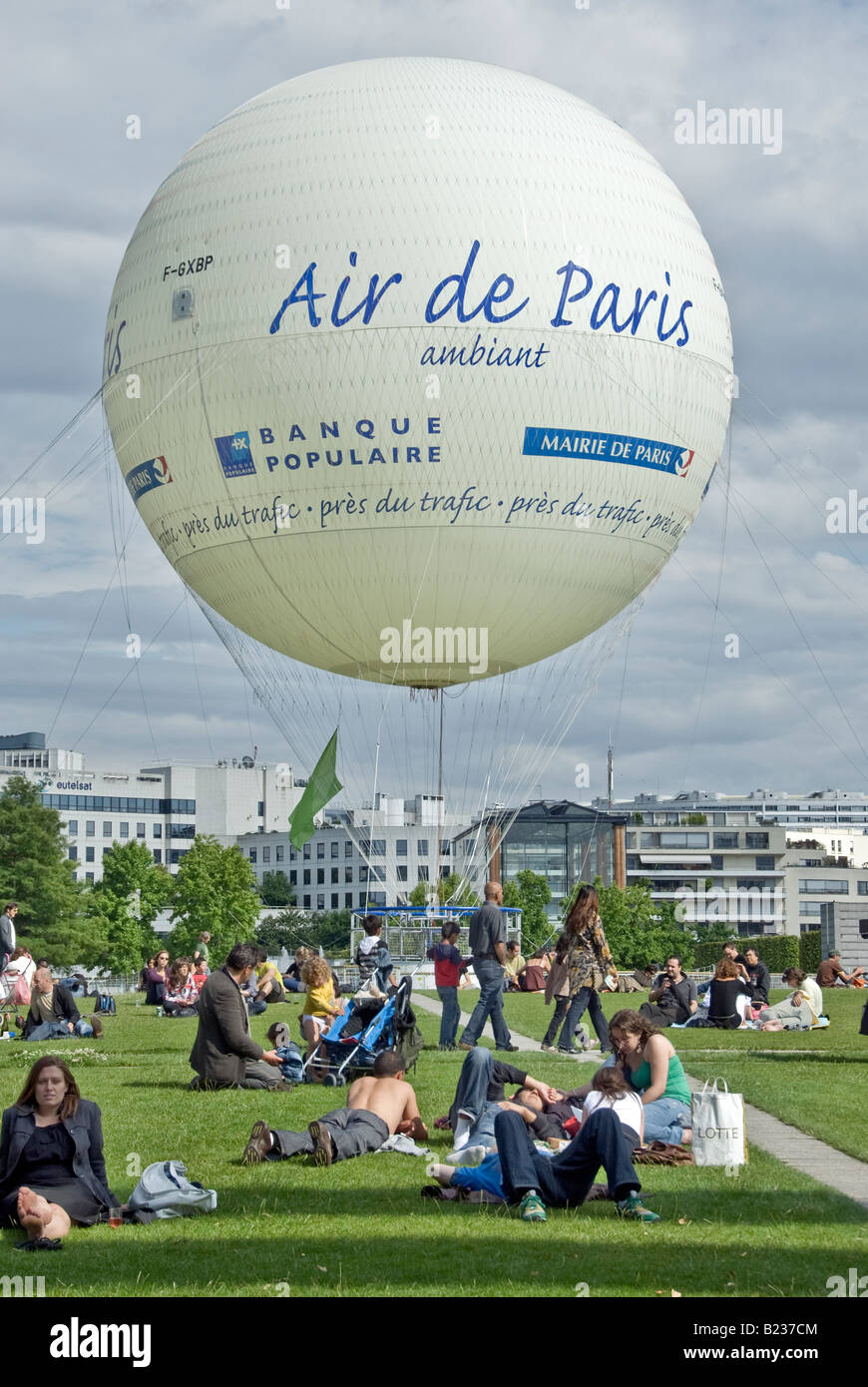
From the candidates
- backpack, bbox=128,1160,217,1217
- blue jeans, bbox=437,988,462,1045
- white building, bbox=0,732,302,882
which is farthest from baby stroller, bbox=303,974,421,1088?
white building, bbox=0,732,302,882

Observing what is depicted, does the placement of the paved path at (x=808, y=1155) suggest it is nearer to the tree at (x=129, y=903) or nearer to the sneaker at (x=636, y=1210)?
the sneaker at (x=636, y=1210)

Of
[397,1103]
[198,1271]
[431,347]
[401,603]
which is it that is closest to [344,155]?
[431,347]

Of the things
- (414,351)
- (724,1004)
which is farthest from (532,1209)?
(414,351)

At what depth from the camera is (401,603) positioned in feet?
83.3

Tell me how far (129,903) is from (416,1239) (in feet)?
275

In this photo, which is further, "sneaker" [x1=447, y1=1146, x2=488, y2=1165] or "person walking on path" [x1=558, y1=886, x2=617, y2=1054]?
"person walking on path" [x1=558, y1=886, x2=617, y2=1054]

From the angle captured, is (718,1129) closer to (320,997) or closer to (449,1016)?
(320,997)

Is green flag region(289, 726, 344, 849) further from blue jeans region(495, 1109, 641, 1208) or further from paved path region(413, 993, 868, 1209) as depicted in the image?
blue jeans region(495, 1109, 641, 1208)

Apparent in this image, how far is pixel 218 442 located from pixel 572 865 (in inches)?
5542

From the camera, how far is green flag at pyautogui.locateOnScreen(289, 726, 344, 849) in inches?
1185

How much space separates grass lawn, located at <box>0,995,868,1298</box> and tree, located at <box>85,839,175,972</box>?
73628mm

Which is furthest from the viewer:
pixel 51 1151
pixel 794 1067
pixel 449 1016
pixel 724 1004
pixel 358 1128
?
pixel 724 1004

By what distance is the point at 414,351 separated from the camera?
22922 mm

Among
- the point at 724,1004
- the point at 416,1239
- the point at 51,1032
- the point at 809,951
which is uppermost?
the point at 724,1004
